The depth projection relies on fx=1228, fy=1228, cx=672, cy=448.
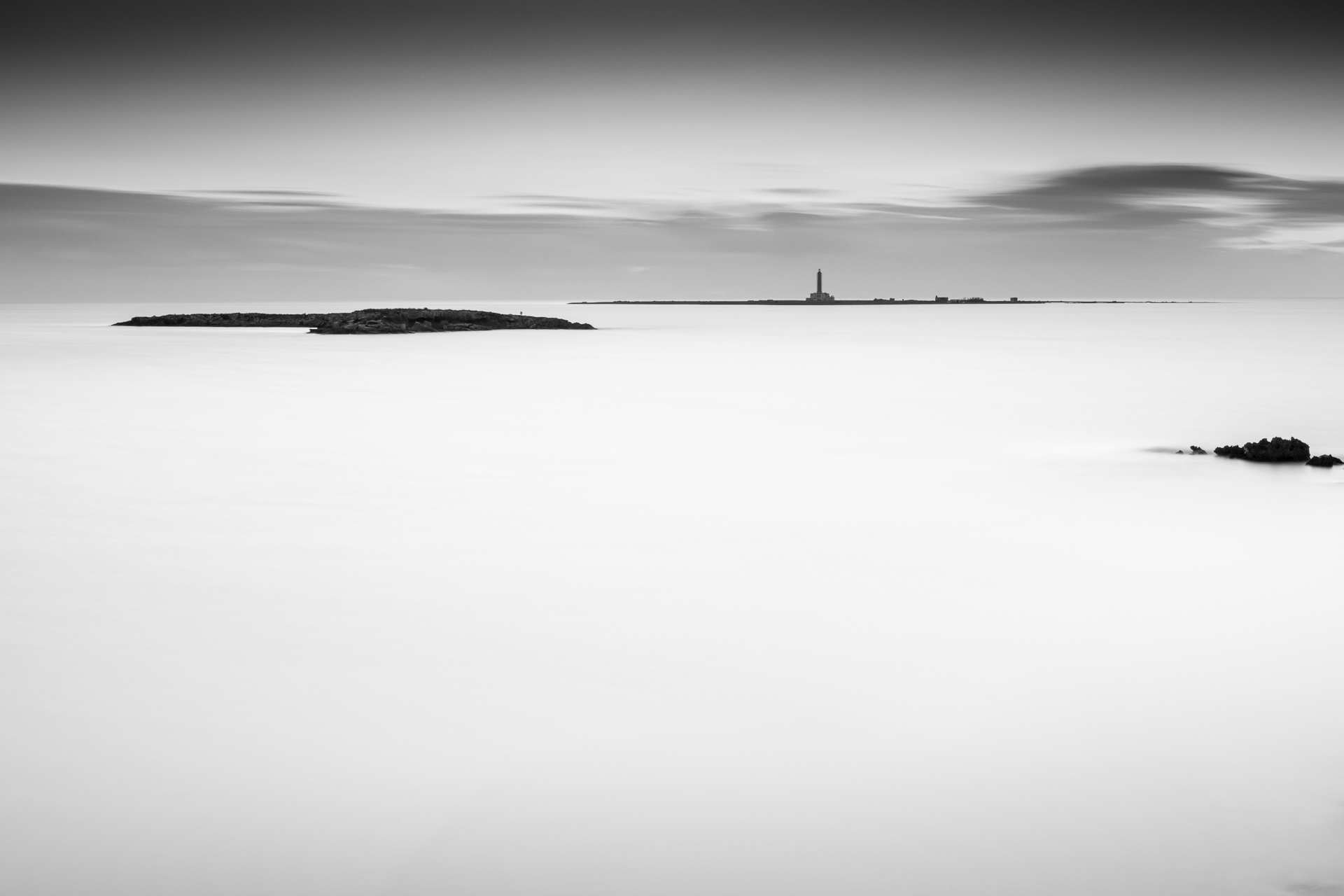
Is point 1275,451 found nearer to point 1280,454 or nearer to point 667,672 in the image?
point 1280,454

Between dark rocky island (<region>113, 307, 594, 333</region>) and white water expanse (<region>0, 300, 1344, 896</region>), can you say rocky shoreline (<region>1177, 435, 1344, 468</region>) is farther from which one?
dark rocky island (<region>113, 307, 594, 333</region>)

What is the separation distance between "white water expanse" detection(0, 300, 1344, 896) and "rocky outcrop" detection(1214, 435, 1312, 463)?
54cm

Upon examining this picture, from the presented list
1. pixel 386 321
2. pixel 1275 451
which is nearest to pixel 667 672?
pixel 1275 451

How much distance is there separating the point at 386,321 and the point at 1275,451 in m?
60.0

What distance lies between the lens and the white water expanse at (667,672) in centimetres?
405

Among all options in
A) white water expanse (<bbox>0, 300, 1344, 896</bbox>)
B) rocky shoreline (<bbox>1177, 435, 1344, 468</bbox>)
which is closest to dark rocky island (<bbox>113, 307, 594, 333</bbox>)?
white water expanse (<bbox>0, 300, 1344, 896</bbox>)

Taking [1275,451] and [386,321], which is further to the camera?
[386,321]

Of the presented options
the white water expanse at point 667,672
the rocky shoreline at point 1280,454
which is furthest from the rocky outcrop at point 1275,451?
the white water expanse at point 667,672

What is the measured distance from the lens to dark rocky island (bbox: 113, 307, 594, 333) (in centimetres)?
6781

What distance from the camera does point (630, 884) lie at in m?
3.87

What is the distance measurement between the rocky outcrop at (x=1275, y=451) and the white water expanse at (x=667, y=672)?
54 cm

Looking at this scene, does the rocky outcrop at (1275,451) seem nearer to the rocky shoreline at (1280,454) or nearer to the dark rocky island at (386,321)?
the rocky shoreline at (1280,454)

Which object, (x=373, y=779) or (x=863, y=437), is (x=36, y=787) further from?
(x=863, y=437)

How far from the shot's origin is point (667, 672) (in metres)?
6.20
